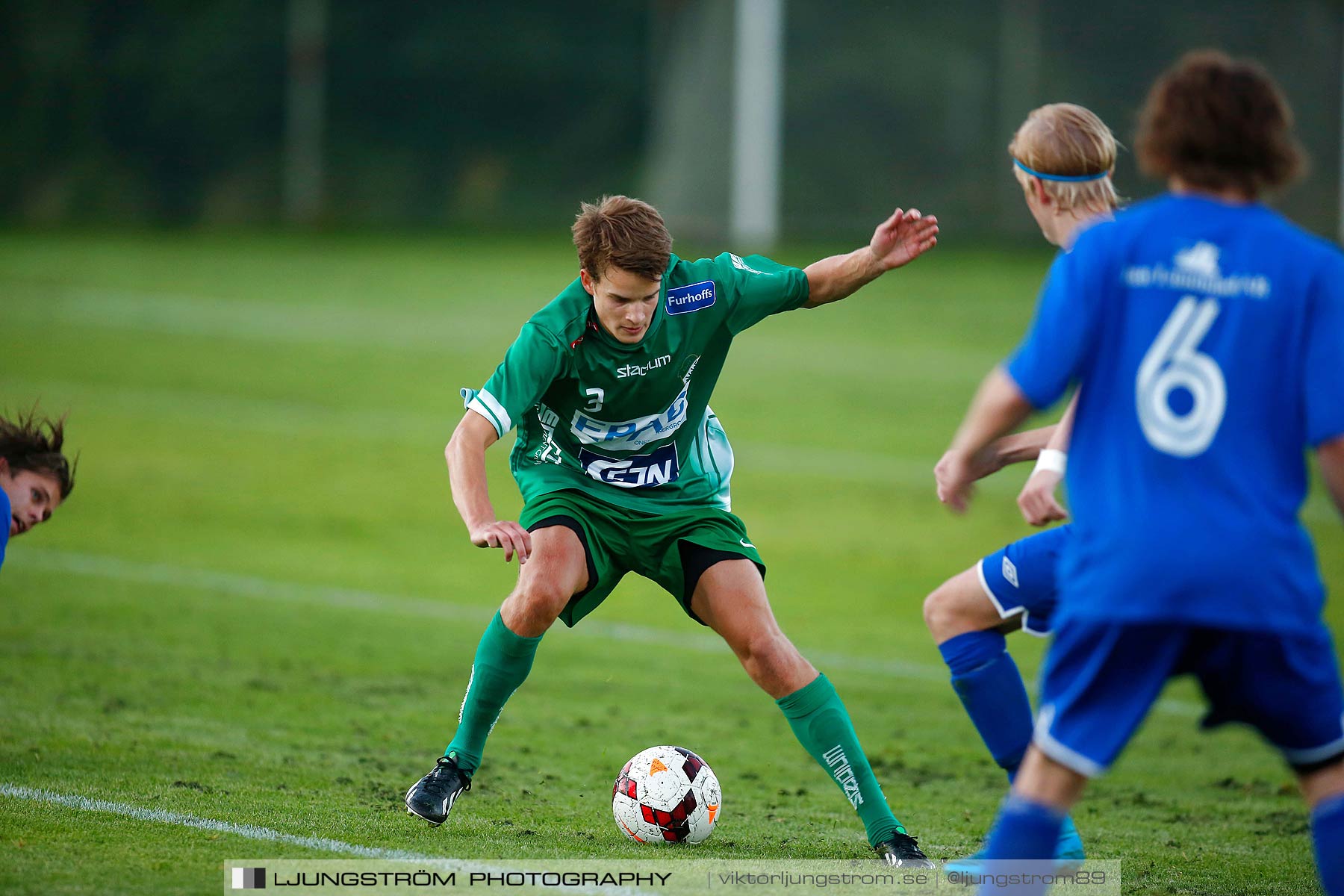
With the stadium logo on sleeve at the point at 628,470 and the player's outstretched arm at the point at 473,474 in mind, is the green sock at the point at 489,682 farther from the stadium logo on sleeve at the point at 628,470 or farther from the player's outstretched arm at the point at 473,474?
the stadium logo on sleeve at the point at 628,470

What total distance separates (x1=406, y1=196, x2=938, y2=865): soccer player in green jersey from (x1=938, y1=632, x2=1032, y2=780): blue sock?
1.35 ft

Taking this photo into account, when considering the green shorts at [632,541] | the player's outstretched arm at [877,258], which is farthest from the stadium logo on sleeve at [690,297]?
the green shorts at [632,541]

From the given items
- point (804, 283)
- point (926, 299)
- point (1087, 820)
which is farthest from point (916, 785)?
point (926, 299)

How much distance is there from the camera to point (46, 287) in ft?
69.7

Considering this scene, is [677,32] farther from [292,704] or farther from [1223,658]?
[1223,658]

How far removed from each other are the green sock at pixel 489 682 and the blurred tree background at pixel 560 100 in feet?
63.1

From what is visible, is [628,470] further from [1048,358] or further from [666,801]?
[1048,358]

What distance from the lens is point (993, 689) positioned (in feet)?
15.1

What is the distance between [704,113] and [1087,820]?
810 inches

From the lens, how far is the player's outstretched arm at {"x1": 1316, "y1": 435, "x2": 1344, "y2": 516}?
3059mm

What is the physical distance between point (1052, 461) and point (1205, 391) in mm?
1074

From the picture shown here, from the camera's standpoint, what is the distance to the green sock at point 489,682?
4.94 m

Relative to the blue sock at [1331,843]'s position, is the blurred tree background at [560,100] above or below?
above

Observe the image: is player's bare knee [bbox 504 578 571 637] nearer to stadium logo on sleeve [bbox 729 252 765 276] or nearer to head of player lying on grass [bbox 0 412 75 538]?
stadium logo on sleeve [bbox 729 252 765 276]
